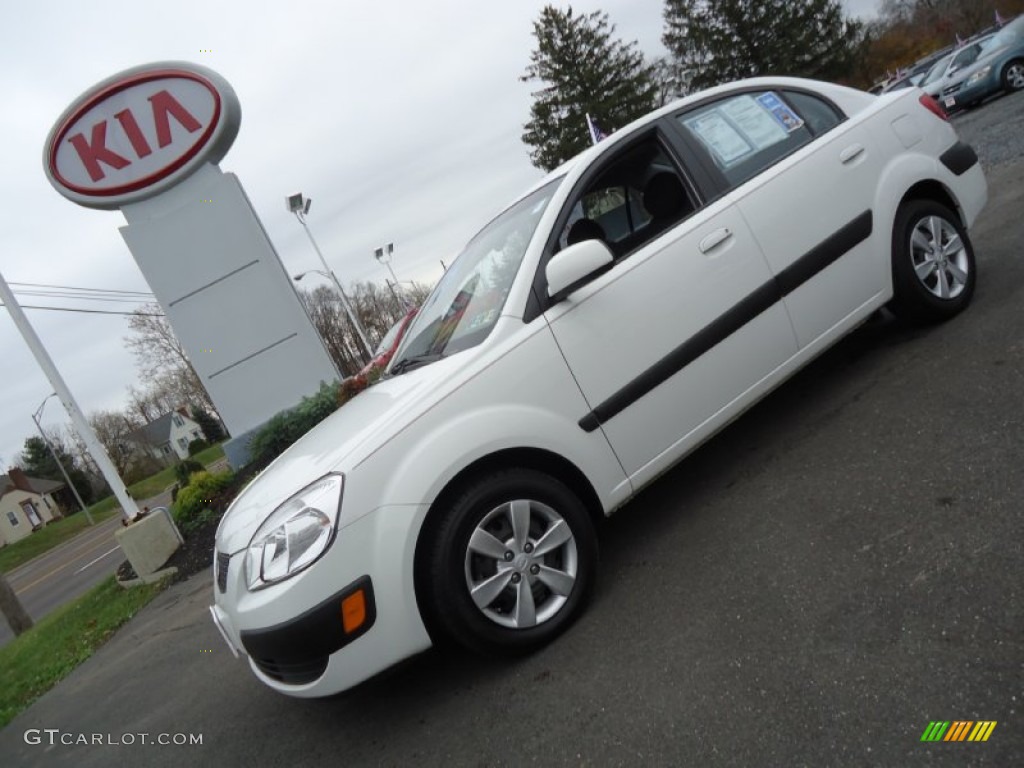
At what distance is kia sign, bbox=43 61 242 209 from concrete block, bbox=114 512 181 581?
5.08 meters

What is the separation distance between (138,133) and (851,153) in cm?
1022

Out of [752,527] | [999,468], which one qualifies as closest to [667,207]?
[752,527]

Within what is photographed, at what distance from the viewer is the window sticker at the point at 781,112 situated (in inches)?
141

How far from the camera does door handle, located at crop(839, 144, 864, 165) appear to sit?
3508 mm

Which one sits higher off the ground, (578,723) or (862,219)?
(862,219)

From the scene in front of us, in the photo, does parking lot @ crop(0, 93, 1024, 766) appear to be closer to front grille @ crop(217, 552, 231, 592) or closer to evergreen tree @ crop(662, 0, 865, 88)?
front grille @ crop(217, 552, 231, 592)

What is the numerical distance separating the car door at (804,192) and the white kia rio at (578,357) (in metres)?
0.01

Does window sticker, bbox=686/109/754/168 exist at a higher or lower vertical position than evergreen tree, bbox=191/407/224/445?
lower

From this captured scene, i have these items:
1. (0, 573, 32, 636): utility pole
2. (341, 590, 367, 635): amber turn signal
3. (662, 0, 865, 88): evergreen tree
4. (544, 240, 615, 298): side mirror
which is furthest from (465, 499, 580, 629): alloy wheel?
(662, 0, 865, 88): evergreen tree

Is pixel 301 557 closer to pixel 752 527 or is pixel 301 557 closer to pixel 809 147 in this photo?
pixel 752 527

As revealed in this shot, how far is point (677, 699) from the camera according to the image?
6.79ft

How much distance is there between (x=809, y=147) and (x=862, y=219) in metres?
0.48

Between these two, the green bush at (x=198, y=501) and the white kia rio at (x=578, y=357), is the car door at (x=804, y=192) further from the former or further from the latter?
the green bush at (x=198, y=501)

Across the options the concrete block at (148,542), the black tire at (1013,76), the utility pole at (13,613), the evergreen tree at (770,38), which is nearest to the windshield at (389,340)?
the concrete block at (148,542)
